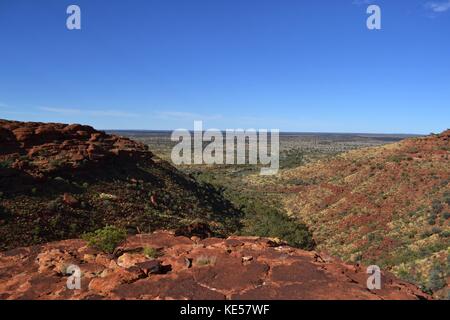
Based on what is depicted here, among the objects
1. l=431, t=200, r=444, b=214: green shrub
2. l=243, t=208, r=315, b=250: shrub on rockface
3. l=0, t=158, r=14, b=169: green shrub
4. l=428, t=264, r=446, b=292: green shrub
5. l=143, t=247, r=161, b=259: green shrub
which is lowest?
l=243, t=208, r=315, b=250: shrub on rockface

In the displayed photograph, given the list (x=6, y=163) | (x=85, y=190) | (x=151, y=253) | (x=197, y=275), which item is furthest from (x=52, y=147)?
(x=197, y=275)

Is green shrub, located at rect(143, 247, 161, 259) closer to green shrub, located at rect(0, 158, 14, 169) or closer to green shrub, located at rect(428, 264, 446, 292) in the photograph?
green shrub, located at rect(428, 264, 446, 292)

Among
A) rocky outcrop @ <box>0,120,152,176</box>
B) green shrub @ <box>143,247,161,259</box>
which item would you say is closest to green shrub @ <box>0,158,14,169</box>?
rocky outcrop @ <box>0,120,152,176</box>

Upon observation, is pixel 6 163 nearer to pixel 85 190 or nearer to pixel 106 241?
pixel 85 190

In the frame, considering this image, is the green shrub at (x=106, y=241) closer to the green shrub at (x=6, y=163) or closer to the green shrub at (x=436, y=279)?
the green shrub at (x=436, y=279)
